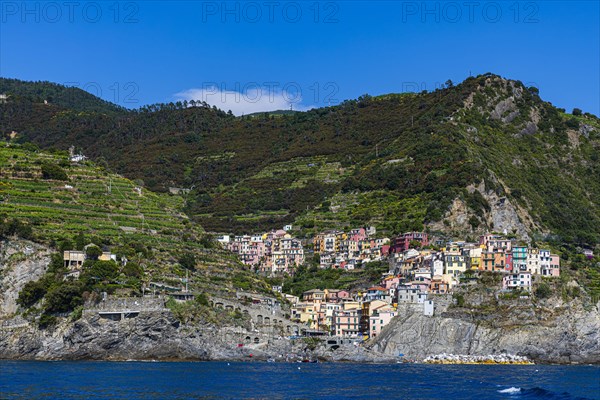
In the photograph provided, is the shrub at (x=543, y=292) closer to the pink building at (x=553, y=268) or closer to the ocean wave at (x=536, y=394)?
the pink building at (x=553, y=268)

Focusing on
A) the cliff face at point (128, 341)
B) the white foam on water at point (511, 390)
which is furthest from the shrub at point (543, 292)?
the white foam on water at point (511, 390)

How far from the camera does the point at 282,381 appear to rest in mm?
81938

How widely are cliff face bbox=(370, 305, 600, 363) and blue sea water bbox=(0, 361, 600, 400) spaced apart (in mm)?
12847

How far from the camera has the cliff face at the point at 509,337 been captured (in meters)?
120

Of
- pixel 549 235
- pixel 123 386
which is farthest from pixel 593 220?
pixel 123 386

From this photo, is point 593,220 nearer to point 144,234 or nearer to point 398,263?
point 398,263

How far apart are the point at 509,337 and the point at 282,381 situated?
156 feet

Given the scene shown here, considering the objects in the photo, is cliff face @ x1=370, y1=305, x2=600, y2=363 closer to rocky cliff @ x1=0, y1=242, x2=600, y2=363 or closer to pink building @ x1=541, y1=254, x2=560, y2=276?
rocky cliff @ x1=0, y1=242, x2=600, y2=363

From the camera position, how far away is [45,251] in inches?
4513

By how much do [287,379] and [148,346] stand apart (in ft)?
92.0

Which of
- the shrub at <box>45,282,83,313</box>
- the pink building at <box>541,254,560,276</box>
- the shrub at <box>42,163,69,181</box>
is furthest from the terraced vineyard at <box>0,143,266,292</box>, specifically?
the pink building at <box>541,254,560,276</box>

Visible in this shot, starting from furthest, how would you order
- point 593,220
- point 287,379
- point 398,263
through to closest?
point 593,220, point 398,263, point 287,379

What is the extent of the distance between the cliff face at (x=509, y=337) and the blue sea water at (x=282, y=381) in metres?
12.8

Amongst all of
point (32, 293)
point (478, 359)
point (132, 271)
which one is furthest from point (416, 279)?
point (32, 293)
